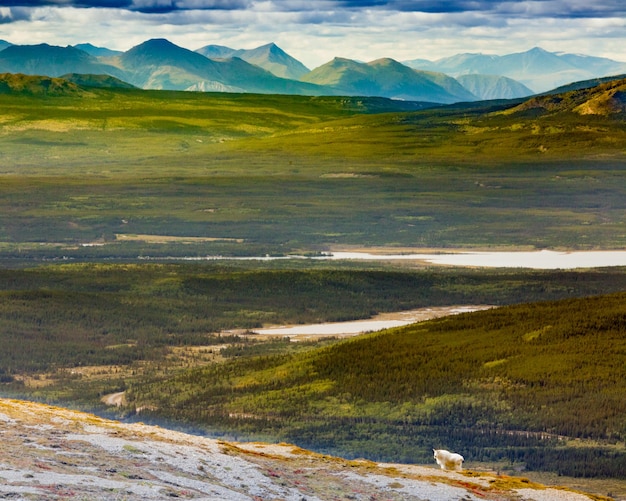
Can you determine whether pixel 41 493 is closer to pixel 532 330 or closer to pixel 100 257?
pixel 532 330

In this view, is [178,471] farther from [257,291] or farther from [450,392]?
[257,291]

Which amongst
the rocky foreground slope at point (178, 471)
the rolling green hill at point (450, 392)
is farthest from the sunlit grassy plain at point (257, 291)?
the rocky foreground slope at point (178, 471)

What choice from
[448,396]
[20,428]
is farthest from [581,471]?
[20,428]

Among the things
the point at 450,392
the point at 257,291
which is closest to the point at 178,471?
the point at 450,392

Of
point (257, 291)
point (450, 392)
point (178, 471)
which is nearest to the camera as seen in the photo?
point (178, 471)

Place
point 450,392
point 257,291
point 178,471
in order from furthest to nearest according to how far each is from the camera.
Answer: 1. point 257,291
2. point 450,392
3. point 178,471

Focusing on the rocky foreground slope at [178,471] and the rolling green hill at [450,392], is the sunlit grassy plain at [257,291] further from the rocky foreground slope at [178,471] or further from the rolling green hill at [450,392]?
the rocky foreground slope at [178,471]
